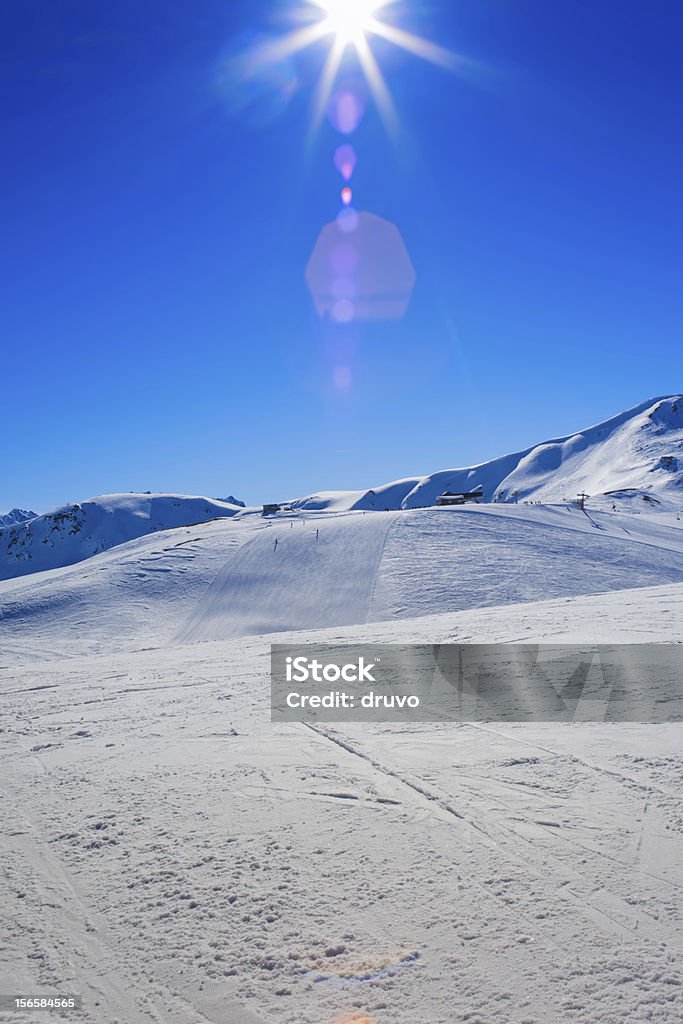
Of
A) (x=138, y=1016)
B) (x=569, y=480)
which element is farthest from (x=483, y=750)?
(x=569, y=480)

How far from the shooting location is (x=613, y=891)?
181 inches

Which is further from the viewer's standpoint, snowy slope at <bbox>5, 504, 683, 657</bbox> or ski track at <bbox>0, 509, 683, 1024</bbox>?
snowy slope at <bbox>5, 504, 683, 657</bbox>

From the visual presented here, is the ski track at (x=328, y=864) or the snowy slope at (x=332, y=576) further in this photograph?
the snowy slope at (x=332, y=576)

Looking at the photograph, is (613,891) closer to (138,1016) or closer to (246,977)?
(246,977)

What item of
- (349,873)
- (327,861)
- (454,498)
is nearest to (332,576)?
(327,861)

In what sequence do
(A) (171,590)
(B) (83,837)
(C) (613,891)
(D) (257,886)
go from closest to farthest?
(C) (613,891)
(D) (257,886)
(B) (83,837)
(A) (171,590)

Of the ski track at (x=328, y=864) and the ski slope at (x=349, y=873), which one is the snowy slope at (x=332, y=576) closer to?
the ski track at (x=328, y=864)

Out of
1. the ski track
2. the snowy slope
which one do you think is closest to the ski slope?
the ski track

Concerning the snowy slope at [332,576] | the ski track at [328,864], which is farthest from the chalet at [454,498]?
the ski track at [328,864]

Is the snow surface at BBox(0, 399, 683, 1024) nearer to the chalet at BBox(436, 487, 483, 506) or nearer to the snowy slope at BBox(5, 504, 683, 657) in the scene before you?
the snowy slope at BBox(5, 504, 683, 657)

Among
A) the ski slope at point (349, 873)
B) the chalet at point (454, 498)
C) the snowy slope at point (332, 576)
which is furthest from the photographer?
the chalet at point (454, 498)

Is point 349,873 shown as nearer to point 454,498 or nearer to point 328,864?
point 328,864

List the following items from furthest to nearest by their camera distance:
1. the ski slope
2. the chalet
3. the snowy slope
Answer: the chalet → the snowy slope → the ski slope

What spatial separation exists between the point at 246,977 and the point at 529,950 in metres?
1.96
